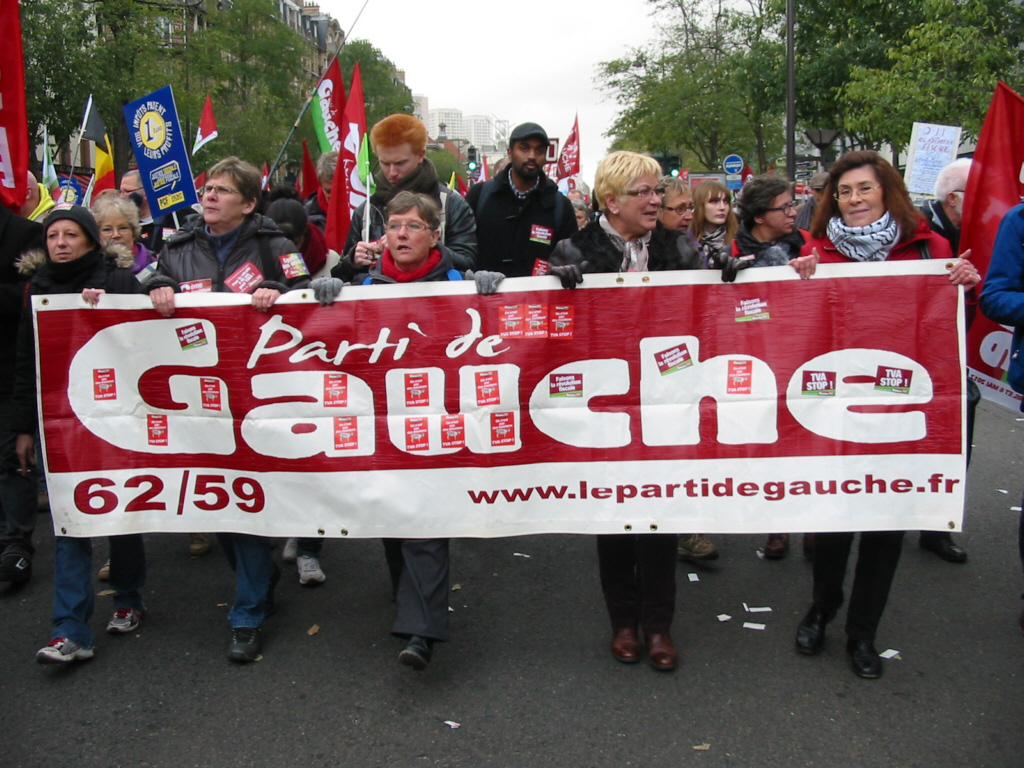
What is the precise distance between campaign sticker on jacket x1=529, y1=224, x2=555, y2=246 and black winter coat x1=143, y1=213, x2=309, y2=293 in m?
1.92

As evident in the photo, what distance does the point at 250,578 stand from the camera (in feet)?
13.0

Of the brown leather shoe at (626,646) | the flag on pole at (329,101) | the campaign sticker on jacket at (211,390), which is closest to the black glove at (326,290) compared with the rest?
the campaign sticker on jacket at (211,390)

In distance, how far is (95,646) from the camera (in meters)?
4.02

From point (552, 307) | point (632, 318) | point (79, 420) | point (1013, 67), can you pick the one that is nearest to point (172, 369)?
point (79, 420)

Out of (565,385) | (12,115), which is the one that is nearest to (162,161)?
(12,115)

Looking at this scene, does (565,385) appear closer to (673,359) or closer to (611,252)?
(673,359)

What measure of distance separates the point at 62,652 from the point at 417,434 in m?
1.67

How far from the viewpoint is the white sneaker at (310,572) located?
15.4ft

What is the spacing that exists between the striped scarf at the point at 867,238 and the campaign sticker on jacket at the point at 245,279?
2.43 m

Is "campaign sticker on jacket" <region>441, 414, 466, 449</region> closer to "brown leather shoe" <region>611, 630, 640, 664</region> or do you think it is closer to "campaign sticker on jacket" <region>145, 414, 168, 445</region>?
"brown leather shoe" <region>611, 630, 640, 664</region>

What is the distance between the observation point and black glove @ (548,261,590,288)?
3667mm

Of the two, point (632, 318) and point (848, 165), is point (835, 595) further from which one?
point (848, 165)

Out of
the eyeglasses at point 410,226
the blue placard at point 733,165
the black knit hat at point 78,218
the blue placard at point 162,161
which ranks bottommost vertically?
→ the eyeglasses at point 410,226

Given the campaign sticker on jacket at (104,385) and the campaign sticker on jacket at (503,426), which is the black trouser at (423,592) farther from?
the campaign sticker on jacket at (104,385)
